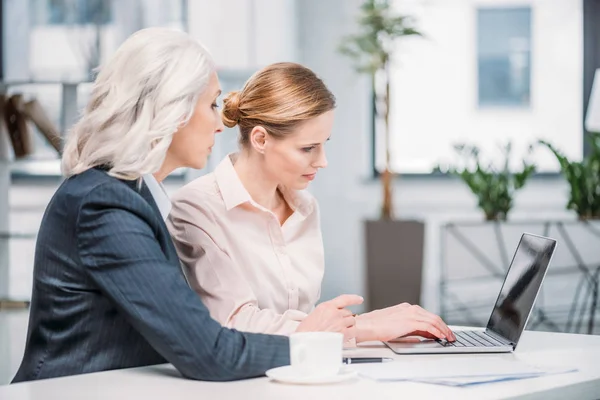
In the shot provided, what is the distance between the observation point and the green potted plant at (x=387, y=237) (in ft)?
18.8

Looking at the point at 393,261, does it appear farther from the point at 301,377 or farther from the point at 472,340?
the point at 301,377

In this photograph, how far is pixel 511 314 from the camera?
5.80 ft

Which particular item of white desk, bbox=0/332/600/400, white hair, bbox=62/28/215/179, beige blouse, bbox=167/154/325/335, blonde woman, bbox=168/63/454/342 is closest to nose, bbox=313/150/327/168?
blonde woman, bbox=168/63/454/342

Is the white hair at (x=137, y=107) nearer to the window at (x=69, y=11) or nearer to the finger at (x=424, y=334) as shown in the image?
the finger at (x=424, y=334)

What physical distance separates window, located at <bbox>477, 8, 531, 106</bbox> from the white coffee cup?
534 centimetres

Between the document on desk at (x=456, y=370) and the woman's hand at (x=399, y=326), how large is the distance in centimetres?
13

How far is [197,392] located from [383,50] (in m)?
4.61

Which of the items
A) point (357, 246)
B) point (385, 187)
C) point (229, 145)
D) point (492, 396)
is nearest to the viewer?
point (492, 396)

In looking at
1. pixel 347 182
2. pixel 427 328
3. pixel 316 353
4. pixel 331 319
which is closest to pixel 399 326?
pixel 427 328

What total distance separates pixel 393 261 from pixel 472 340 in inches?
158

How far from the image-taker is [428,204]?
642cm

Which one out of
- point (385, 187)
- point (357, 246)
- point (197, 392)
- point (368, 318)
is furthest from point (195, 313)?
point (357, 246)

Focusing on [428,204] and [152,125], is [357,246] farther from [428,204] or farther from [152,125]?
[152,125]

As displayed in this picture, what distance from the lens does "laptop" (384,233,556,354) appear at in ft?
5.49
